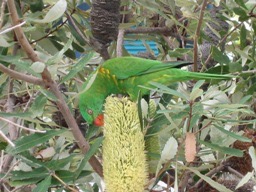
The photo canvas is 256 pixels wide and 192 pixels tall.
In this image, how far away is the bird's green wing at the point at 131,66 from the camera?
0.90m

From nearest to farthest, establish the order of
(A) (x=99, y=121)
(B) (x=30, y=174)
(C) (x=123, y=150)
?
(C) (x=123, y=150), (B) (x=30, y=174), (A) (x=99, y=121)

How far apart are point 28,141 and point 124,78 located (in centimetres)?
27

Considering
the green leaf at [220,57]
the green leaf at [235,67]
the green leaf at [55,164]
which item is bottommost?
the green leaf at [55,164]

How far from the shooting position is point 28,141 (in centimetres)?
71

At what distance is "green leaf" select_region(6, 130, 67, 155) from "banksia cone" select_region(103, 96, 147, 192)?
0.10 m

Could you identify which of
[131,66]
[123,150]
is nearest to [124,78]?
[131,66]

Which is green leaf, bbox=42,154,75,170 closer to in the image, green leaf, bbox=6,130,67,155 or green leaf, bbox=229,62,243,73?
green leaf, bbox=6,130,67,155

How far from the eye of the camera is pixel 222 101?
2.82 feet

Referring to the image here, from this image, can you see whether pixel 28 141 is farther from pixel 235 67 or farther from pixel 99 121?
pixel 235 67

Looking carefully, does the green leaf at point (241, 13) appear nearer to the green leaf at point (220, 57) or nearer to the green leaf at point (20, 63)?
the green leaf at point (220, 57)

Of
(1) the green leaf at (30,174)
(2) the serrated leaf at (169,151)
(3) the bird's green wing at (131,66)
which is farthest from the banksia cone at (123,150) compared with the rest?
(3) the bird's green wing at (131,66)

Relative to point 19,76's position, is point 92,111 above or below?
below

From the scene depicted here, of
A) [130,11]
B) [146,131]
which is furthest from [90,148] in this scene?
[130,11]

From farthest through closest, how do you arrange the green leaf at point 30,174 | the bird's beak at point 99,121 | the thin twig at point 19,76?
→ the bird's beak at point 99,121
the green leaf at point 30,174
the thin twig at point 19,76
